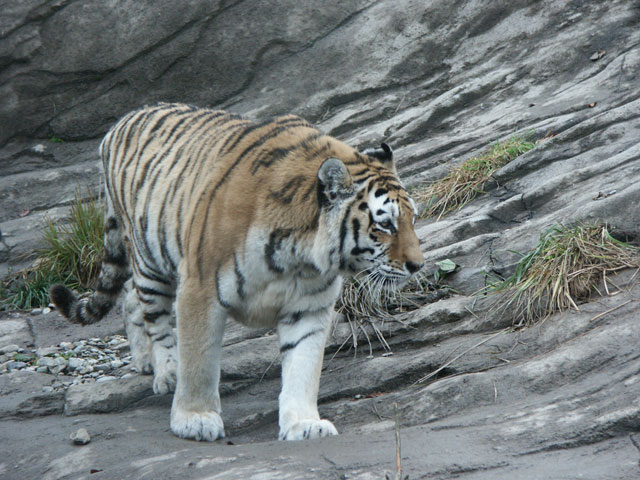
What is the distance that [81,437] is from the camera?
12.2 feet

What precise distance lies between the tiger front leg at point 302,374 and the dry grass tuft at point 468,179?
2584 millimetres

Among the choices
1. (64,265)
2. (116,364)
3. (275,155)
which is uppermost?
Answer: (275,155)

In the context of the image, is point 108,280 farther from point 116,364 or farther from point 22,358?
point 22,358

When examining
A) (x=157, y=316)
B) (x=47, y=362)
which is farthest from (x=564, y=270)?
(x=47, y=362)

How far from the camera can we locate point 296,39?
28.6 ft

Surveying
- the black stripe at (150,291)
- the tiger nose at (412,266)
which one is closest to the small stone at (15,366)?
the black stripe at (150,291)

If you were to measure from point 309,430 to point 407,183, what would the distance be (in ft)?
12.4

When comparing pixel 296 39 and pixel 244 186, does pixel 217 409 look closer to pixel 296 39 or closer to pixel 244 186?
pixel 244 186

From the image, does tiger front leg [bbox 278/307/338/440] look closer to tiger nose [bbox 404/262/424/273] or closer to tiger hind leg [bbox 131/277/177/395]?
tiger nose [bbox 404/262/424/273]

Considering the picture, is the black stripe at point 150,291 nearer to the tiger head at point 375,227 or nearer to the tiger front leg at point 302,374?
the tiger front leg at point 302,374

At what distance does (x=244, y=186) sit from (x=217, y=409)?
117 centimetres

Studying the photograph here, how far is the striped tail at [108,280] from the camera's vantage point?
201 inches

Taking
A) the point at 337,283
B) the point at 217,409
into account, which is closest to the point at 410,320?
the point at 337,283

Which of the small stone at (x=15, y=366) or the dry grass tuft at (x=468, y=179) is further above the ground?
the dry grass tuft at (x=468, y=179)
